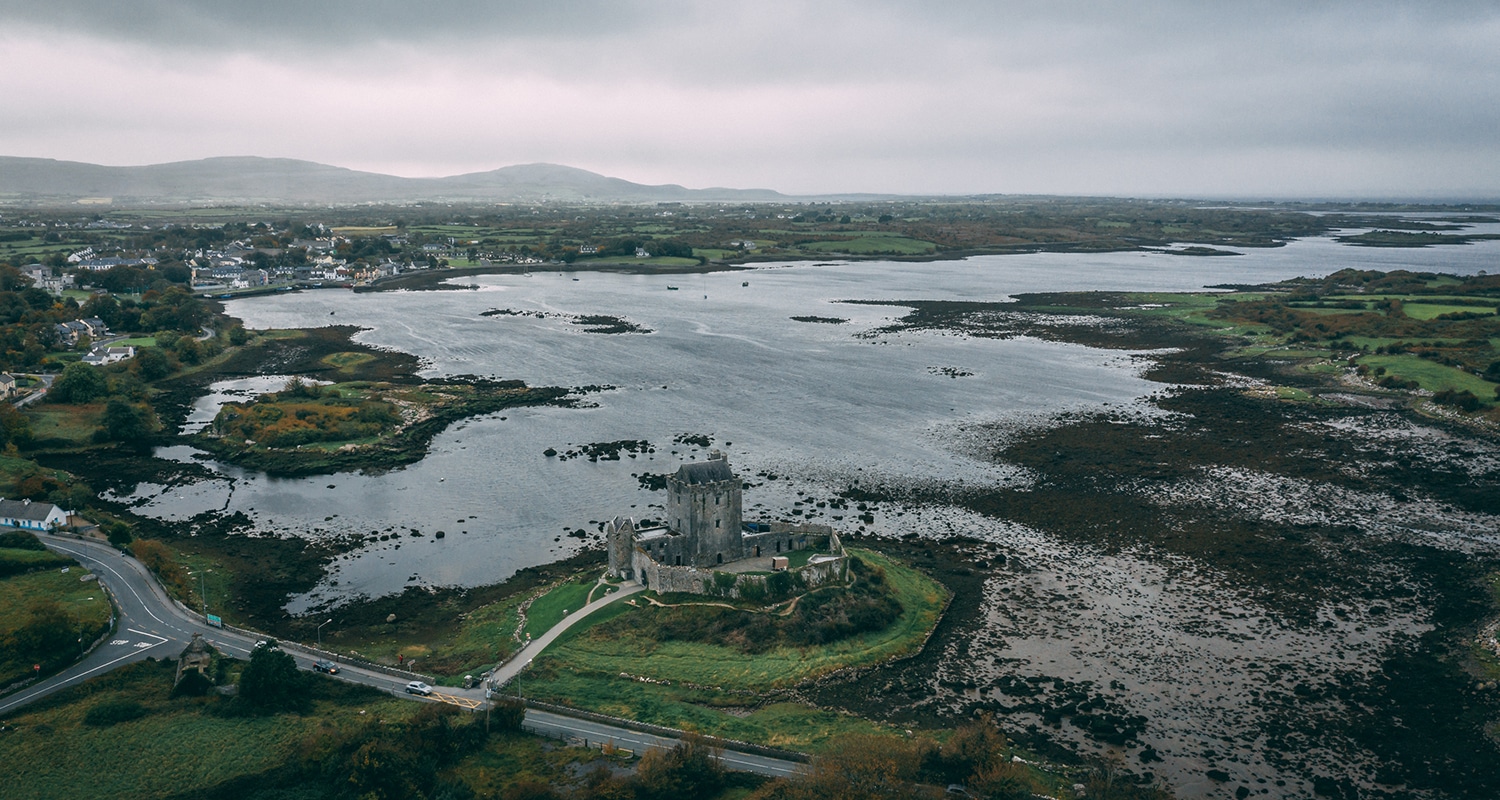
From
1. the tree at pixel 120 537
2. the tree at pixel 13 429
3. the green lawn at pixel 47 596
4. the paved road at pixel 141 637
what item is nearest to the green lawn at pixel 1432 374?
the paved road at pixel 141 637

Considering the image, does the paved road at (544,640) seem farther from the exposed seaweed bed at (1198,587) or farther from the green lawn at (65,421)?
the green lawn at (65,421)

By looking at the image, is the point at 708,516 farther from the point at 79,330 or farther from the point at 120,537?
the point at 79,330

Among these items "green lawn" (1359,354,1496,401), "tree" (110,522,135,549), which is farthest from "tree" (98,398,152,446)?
"green lawn" (1359,354,1496,401)

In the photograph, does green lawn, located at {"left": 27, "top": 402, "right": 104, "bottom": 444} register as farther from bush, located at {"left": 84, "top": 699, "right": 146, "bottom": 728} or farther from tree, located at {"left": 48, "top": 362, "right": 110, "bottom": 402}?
bush, located at {"left": 84, "top": 699, "right": 146, "bottom": 728}

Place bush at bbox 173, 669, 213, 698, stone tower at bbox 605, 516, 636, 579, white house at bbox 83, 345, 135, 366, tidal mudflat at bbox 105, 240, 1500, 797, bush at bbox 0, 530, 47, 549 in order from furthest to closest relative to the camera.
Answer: white house at bbox 83, 345, 135, 366 → bush at bbox 0, 530, 47, 549 → stone tower at bbox 605, 516, 636, 579 → tidal mudflat at bbox 105, 240, 1500, 797 → bush at bbox 173, 669, 213, 698

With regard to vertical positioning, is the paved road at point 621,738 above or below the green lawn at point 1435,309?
below

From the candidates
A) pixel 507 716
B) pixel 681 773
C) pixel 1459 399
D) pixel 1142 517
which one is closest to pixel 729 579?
pixel 507 716

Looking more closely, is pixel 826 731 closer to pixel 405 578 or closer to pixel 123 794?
pixel 123 794
